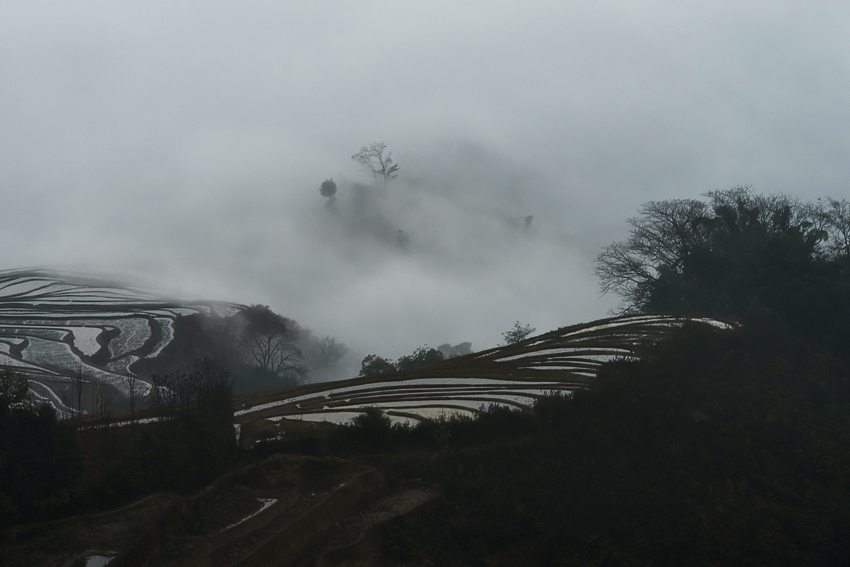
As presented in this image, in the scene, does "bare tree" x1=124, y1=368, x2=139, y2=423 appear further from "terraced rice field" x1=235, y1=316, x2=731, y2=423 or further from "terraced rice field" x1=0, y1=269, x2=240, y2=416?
"terraced rice field" x1=235, y1=316, x2=731, y2=423

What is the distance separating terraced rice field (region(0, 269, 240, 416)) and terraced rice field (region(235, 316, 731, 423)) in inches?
586

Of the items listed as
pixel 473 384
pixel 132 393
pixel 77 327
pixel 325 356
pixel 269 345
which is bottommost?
pixel 473 384

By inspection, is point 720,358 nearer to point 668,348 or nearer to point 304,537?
point 668,348

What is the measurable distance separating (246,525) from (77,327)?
1710 inches

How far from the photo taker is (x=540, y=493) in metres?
14.3

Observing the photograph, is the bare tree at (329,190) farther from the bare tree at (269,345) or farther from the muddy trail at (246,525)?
the muddy trail at (246,525)

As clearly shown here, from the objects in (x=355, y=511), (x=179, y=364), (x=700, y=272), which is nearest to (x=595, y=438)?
(x=355, y=511)

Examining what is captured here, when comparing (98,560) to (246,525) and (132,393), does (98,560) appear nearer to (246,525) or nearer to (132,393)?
(246,525)

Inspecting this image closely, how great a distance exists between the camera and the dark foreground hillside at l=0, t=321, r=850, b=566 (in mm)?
11391

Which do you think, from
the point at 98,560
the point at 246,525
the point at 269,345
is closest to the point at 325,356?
the point at 269,345

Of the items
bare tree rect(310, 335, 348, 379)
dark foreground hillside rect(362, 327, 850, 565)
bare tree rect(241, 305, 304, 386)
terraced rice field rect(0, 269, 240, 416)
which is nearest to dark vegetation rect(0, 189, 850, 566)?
dark foreground hillside rect(362, 327, 850, 565)

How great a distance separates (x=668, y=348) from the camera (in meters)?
23.6

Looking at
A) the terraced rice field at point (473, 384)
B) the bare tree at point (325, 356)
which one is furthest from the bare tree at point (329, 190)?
the terraced rice field at point (473, 384)

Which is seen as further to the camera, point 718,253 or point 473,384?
point 718,253
